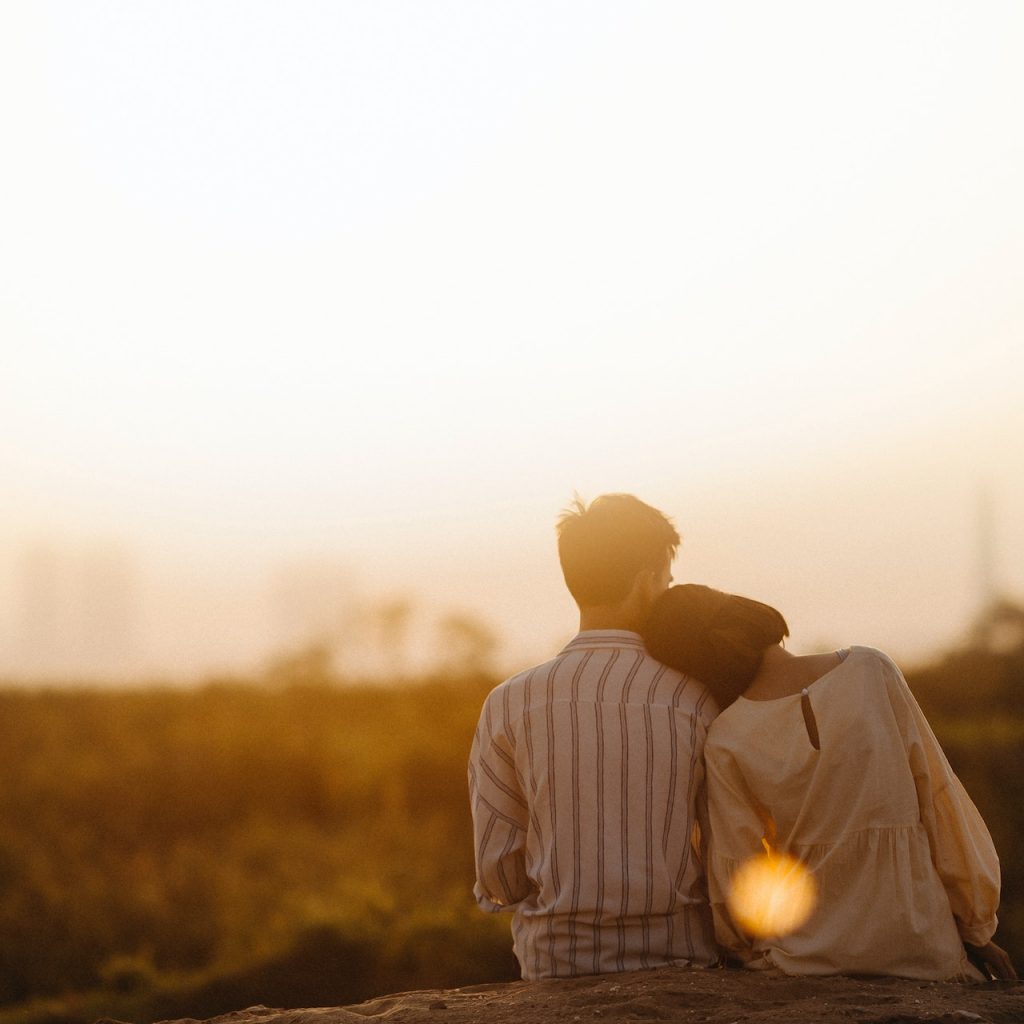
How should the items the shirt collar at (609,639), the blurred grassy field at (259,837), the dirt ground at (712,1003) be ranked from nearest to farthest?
1. the dirt ground at (712,1003)
2. the shirt collar at (609,639)
3. the blurred grassy field at (259,837)

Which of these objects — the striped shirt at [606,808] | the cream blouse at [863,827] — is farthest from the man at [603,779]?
the cream blouse at [863,827]

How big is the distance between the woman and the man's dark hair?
18cm

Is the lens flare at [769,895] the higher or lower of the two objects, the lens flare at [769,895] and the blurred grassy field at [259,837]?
the higher

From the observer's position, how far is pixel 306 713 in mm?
22109

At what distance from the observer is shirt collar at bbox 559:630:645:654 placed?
4.14 meters

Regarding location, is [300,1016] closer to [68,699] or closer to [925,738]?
[925,738]

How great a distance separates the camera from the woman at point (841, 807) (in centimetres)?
379

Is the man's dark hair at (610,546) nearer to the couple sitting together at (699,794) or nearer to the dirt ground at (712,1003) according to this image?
the couple sitting together at (699,794)

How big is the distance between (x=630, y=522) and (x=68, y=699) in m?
20.6

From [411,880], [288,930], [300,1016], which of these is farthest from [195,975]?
Result: [300,1016]

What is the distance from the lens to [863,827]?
3816 millimetres

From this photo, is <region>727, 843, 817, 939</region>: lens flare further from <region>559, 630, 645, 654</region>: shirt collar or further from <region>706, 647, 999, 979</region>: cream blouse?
<region>559, 630, 645, 654</region>: shirt collar

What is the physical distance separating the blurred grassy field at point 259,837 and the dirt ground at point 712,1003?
615 cm

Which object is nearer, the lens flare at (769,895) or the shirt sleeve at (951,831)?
the shirt sleeve at (951,831)
